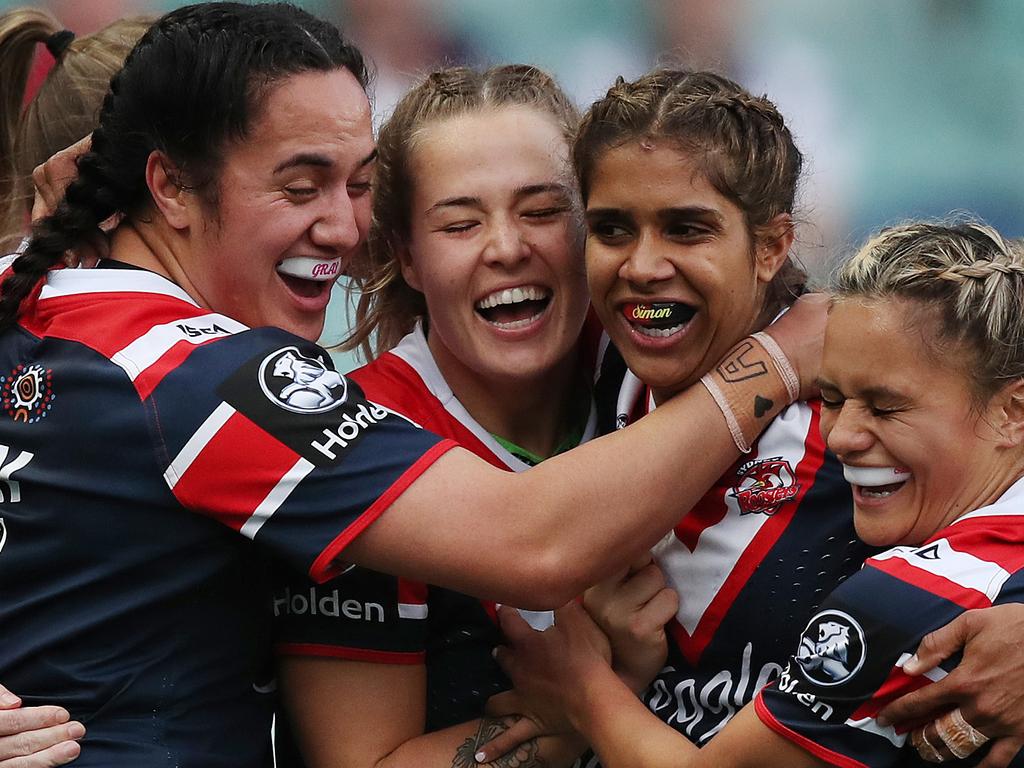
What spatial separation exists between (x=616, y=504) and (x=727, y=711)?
17.1 inches

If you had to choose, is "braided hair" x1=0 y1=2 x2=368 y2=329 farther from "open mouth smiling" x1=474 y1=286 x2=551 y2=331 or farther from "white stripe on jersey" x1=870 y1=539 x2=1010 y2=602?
"white stripe on jersey" x1=870 y1=539 x2=1010 y2=602

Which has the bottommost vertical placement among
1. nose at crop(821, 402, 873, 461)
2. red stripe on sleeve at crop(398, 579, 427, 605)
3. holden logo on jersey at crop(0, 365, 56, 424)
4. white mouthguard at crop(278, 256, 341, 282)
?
red stripe on sleeve at crop(398, 579, 427, 605)

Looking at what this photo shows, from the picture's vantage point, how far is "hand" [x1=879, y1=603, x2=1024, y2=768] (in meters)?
1.92

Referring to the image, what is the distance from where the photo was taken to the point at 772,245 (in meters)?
2.49

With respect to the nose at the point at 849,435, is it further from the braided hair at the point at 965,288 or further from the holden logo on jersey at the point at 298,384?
the holden logo on jersey at the point at 298,384

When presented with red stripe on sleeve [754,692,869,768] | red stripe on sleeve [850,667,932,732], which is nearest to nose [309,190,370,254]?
red stripe on sleeve [754,692,869,768]

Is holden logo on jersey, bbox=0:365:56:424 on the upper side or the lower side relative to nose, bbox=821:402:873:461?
lower

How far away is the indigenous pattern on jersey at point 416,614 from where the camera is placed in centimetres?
251

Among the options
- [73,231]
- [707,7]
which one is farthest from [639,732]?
[707,7]

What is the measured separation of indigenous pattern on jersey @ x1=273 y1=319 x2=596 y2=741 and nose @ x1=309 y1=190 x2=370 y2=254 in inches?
13.0

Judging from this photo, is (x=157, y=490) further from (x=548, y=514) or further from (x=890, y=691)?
(x=890, y=691)

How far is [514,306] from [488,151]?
12.4 inches

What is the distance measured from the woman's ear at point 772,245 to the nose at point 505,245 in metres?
0.47

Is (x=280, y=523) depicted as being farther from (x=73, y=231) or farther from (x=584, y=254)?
(x=584, y=254)
